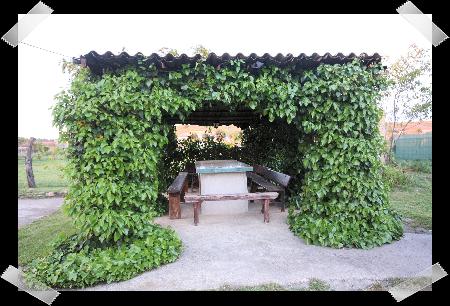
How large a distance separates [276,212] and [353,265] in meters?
3.39

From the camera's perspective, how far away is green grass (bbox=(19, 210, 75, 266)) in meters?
5.47

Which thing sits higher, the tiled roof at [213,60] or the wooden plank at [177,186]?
the tiled roof at [213,60]

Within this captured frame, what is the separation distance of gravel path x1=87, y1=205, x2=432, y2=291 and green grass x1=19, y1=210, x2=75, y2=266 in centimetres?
197

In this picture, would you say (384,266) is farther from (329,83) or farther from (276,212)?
(276,212)

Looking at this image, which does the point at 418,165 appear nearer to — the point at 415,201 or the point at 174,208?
the point at 415,201

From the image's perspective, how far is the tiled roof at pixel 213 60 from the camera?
15.7ft

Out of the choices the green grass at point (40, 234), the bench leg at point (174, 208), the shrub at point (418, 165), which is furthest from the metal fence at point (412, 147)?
the green grass at point (40, 234)

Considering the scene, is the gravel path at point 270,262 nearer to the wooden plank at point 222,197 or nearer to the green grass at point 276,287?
the green grass at point 276,287

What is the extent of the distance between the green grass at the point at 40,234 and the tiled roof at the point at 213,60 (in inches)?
106

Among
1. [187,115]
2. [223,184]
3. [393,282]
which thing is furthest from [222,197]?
[393,282]

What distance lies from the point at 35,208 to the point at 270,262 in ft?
25.7

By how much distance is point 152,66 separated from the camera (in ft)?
16.1

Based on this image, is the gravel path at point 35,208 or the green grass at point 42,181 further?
the green grass at point 42,181
